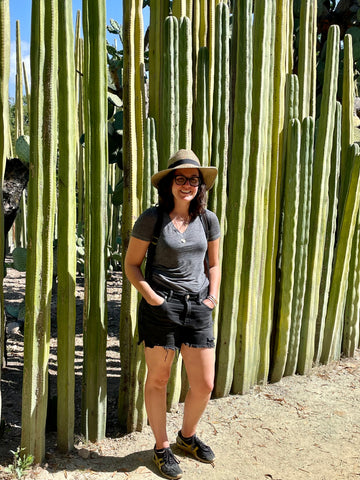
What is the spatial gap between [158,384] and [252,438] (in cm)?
81

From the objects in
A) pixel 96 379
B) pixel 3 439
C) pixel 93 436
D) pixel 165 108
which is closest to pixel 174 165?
pixel 165 108

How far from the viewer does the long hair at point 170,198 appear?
2320 millimetres

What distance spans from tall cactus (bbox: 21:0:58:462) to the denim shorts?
1.64 ft

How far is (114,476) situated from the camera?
2.35 m

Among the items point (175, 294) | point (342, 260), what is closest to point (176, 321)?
point (175, 294)

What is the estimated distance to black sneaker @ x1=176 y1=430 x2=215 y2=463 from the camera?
8.23 feet

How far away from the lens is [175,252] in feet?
7.42

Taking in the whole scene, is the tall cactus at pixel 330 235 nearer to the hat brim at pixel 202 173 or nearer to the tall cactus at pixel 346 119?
the tall cactus at pixel 346 119

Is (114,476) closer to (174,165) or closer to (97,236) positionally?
(97,236)

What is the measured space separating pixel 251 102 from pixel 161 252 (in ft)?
4.19

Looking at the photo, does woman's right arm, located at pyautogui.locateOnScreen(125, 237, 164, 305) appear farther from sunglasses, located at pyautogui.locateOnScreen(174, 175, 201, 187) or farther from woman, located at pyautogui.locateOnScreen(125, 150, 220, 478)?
sunglasses, located at pyautogui.locateOnScreen(174, 175, 201, 187)

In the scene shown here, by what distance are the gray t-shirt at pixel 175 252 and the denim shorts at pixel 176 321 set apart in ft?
0.16

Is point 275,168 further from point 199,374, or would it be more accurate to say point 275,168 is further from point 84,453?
point 84,453

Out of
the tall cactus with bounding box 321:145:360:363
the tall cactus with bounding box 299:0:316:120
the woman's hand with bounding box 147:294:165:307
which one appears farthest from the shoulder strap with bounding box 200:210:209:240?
the tall cactus with bounding box 321:145:360:363
